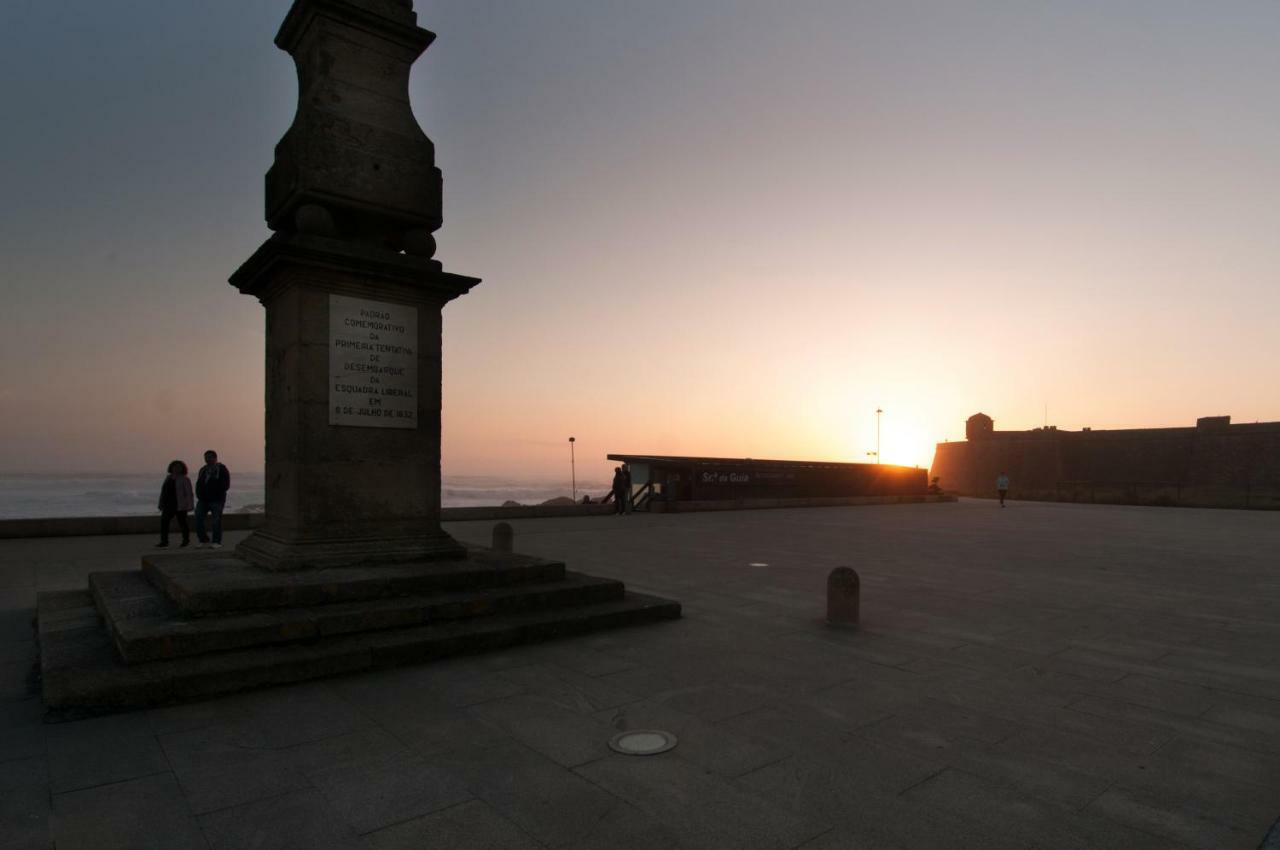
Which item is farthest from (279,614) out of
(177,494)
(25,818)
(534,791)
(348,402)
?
(177,494)

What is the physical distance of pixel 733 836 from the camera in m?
3.05

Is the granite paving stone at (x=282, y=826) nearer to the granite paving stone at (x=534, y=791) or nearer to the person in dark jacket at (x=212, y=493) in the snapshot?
the granite paving stone at (x=534, y=791)

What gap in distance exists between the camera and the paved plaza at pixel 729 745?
313 cm

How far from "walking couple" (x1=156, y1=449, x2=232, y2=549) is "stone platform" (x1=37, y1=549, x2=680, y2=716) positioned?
4.78 metres

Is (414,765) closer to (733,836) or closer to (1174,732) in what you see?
(733,836)

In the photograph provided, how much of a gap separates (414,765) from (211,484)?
34.7 ft

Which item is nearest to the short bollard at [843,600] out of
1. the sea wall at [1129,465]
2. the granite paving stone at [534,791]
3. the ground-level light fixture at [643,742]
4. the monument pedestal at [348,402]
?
the ground-level light fixture at [643,742]

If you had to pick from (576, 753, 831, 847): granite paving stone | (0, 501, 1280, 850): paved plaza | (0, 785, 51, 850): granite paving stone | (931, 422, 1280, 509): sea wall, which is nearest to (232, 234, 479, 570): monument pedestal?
(0, 501, 1280, 850): paved plaza

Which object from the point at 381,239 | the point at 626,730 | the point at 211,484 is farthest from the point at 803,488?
the point at 626,730

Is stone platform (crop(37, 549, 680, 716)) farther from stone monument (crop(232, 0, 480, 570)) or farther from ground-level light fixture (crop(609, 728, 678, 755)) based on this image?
ground-level light fixture (crop(609, 728, 678, 755))

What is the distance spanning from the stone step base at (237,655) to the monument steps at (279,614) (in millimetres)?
69

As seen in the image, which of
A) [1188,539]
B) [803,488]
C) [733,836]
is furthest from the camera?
[803,488]

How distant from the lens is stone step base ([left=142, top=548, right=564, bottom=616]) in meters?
5.68

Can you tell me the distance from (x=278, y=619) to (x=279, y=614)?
181 mm
